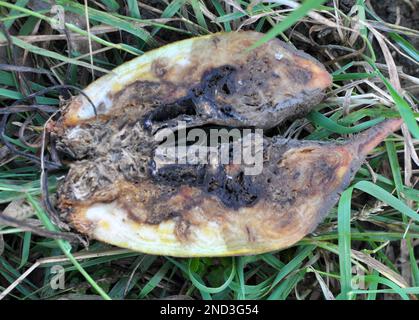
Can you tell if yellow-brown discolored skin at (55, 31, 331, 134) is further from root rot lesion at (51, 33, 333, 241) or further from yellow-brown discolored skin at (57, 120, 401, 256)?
yellow-brown discolored skin at (57, 120, 401, 256)

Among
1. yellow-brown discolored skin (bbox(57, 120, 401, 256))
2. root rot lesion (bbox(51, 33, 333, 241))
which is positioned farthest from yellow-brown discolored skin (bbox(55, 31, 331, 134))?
yellow-brown discolored skin (bbox(57, 120, 401, 256))

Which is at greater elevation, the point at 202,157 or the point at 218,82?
the point at 218,82

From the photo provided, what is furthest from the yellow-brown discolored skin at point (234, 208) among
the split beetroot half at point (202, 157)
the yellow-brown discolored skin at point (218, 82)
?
the yellow-brown discolored skin at point (218, 82)

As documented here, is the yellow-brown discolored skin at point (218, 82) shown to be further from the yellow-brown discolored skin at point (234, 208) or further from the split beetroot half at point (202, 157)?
the yellow-brown discolored skin at point (234, 208)

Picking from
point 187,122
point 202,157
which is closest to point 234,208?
point 202,157

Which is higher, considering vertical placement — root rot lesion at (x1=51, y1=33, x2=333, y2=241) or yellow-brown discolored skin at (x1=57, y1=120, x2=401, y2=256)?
root rot lesion at (x1=51, y1=33, x2=333, y2=241)

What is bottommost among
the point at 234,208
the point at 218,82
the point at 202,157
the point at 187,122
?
the point at 234,208

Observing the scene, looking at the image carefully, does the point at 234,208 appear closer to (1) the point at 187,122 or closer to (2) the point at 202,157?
(2) the point at 202,157
